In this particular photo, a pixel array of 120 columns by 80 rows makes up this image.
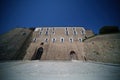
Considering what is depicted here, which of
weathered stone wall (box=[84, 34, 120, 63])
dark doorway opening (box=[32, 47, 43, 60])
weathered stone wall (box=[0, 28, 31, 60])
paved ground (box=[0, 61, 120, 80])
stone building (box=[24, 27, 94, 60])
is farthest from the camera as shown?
dark doorway opening (box=[32, 47, 43, 60])

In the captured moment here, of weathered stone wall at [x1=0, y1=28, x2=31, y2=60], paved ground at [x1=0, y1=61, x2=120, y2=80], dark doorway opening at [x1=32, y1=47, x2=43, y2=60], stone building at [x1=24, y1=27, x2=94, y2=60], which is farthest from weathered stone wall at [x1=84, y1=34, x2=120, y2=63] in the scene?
weathered stone wall at [x1=0, y1=28, x2=31, y2=60]

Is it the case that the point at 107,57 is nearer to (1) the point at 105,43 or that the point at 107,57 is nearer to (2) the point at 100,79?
(1) the point at 105,43

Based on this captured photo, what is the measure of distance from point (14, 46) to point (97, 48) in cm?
1976

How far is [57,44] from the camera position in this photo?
24.3 meters

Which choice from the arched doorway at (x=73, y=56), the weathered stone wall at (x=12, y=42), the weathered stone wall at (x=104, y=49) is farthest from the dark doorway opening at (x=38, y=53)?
the weathered stone wall at (x=104, y=49)

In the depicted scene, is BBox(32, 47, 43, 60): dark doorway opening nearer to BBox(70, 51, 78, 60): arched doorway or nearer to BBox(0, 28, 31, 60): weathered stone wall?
BBox(0, 28, 31, 60): weathered stone wall

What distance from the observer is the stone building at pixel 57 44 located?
2173 cm

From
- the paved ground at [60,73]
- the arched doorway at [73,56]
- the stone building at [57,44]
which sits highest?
the stone building at [57,44]

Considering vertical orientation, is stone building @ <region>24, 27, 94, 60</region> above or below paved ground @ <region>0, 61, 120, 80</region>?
above

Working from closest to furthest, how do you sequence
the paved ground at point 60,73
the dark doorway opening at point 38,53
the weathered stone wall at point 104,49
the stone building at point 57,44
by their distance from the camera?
the paved ground at point 60,73, the weathered stone wall at point 104,49, the stone building at point 57,44, the dark doorway opening at point 38,53

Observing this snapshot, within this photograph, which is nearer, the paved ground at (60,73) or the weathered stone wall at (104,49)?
the paved ground at (60,73)

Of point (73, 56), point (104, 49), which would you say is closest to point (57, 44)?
point (73, 56)

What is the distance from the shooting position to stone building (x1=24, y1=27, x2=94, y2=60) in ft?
71.3

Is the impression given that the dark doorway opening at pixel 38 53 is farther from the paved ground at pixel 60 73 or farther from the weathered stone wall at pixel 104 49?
the paved ground at pixel 60 73
